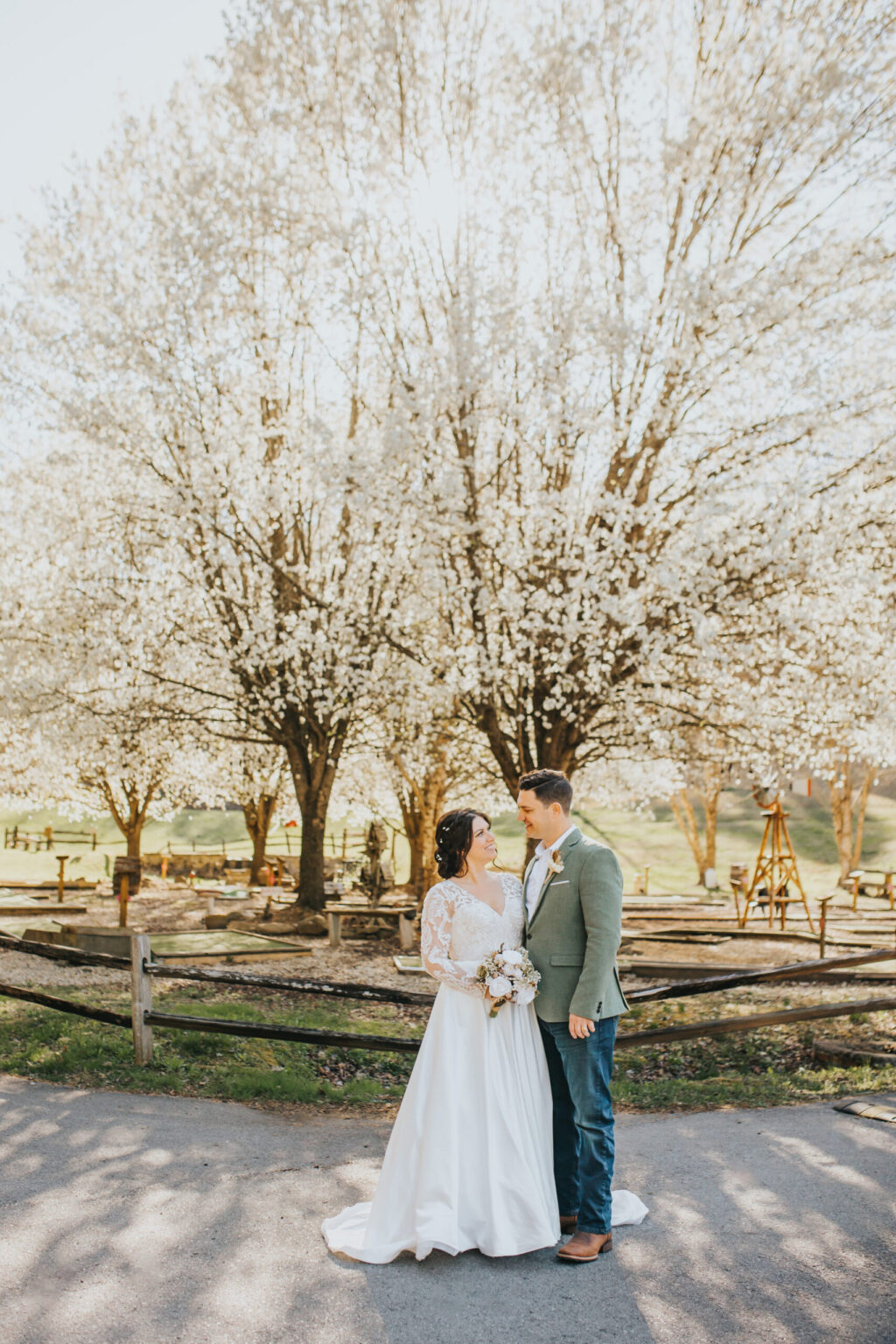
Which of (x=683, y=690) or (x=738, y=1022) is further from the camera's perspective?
(x=683, y=690)

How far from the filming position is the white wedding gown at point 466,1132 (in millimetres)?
4500

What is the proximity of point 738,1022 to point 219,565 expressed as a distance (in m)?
13.1

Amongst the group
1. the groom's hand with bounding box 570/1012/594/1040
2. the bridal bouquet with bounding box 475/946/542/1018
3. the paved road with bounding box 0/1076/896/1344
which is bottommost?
the paved road with bounding box 0/1076/896/1344

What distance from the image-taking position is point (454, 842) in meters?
4.84

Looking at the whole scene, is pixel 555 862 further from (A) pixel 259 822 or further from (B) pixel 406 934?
(A) pixel 259 822

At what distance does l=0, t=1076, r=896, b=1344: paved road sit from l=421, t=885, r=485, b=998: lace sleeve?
1235 mm

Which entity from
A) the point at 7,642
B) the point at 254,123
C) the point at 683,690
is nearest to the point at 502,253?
the point at 254,123

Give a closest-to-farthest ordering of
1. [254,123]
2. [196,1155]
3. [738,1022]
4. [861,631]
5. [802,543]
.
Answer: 1. [196,1155]
2. [738,1022]
3. [802,543]
4. [861,631]
5. [254,123]

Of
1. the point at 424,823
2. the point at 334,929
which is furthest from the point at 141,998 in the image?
the point at 424,823

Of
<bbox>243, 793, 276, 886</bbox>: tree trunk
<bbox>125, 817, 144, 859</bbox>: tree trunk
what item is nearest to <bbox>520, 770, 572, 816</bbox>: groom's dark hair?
<bbox>243, 793, 276, 886</bbox>: tree trunk

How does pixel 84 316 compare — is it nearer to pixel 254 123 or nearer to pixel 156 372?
pixel 156 372

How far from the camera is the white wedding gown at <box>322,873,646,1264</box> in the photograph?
4.50 m

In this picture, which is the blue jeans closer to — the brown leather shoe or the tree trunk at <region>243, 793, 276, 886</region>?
the brown leather shoe

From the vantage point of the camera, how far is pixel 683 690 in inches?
605
